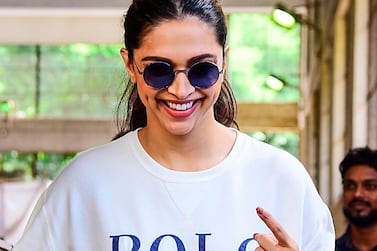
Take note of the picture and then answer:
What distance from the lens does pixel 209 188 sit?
7.07 feet

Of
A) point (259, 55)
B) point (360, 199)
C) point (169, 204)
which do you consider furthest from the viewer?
point (259, 55)

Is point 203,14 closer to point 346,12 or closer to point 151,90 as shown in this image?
point 151,90

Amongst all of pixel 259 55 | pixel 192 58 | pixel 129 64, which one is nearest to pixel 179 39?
pixel 192 58

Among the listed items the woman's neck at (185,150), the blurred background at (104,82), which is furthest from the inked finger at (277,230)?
the blurred background at (104,82)

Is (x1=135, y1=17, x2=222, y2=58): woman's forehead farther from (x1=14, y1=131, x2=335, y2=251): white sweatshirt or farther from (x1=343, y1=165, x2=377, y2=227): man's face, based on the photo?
(x1=343, y1=165, x2=377, y2=227): man's face

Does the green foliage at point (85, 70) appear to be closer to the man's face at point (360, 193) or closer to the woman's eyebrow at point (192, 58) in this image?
the man's face at point (360, 193)

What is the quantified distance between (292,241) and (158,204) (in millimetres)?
314

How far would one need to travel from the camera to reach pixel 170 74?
2.04 m

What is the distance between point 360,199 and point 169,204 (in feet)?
9.10

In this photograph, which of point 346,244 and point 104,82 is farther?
point 104,82

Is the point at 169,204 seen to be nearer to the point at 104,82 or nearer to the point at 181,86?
the point at 181,86

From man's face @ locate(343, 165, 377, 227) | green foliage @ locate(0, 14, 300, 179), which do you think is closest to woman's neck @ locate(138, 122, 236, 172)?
man's face @ locate(343, 165, 377, 227)

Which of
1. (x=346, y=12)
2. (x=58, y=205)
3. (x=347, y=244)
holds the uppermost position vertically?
(x=346, y=12)

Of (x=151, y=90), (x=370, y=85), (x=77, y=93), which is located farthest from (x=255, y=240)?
(x=77, y=93)
